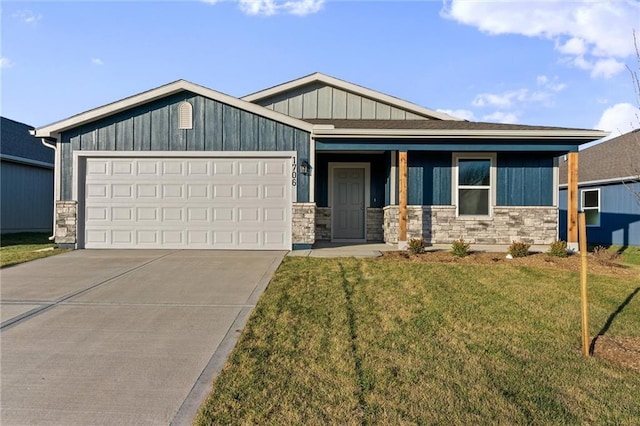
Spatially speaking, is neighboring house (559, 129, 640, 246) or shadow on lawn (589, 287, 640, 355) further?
neighboring house (559, 129, 640, 246)

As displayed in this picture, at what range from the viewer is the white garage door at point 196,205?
32.3 ft

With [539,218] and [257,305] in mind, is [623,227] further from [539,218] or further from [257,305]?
[257,305]

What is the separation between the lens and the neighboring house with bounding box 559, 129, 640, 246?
1421 centimetres

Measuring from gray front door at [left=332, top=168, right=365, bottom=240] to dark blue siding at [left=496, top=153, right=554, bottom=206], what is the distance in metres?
3.85

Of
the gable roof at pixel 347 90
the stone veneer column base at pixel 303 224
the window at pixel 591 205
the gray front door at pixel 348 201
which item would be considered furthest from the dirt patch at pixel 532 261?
the window at pixel 591 205

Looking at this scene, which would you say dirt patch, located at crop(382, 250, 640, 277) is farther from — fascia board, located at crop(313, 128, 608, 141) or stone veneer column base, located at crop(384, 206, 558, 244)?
fascia board, located at crop(313, 128, 608, 141)

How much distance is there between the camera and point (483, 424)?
2.70 metres

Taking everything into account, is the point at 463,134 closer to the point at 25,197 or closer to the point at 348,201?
the point at 348,201

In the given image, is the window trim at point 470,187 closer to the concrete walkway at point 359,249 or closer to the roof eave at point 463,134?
the concrete walkway at point 359,249

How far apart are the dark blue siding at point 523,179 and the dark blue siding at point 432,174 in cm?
144

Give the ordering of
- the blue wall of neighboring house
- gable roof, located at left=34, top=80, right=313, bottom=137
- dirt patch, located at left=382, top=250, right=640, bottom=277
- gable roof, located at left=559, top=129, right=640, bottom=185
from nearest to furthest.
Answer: dirt patch, located at left=382, top=250, right=640, bottom=277
gable roof, located at left=34, top=80, right=313, bottom=137
the blue wall of neighboring house
gable roof, located at left=559, top=129, right=640, bottom=185

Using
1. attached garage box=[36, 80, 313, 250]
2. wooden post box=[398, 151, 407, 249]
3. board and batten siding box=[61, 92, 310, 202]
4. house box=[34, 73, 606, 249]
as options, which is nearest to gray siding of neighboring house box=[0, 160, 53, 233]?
house box=[34, 73, 606, 249]

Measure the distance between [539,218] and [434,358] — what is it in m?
8.67

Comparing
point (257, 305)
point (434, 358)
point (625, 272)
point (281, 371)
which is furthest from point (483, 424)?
point (625, 272)
